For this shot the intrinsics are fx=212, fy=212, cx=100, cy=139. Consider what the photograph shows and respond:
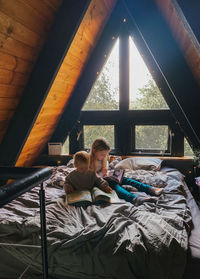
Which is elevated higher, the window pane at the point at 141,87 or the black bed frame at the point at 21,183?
the window pane at the point at 141,87

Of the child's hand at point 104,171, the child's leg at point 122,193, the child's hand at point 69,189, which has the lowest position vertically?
the child's leg at point 122,193

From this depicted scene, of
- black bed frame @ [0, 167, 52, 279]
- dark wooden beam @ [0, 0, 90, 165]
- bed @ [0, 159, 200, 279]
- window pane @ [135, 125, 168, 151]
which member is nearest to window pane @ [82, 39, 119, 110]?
window pane @ [135, 125, 168, 151]

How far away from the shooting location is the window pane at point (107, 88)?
3.37 metres

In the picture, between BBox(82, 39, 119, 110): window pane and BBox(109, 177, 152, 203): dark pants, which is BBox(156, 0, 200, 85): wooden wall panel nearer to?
BBox(82, 39, 119, 110): window pane

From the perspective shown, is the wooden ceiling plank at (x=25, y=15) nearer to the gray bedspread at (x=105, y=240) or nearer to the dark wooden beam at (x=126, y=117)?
the gray bedspread at (x=105, y=240)

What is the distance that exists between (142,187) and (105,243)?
3.18 ft

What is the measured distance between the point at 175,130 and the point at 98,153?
151cm

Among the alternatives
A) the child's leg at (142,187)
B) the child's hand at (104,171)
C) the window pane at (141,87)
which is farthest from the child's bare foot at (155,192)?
the window pane at (141,87)

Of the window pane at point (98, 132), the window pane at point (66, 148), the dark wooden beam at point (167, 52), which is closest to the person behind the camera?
the dark wooden beam at point (167, 52)

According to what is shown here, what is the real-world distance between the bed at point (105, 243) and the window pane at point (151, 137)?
1847 mm

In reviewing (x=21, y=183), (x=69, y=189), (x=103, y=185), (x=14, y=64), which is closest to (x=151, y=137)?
(x=103, y=185)

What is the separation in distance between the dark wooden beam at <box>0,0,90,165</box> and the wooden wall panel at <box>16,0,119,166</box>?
0.39 metres

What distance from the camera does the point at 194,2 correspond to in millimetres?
1052

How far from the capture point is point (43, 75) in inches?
79.8
